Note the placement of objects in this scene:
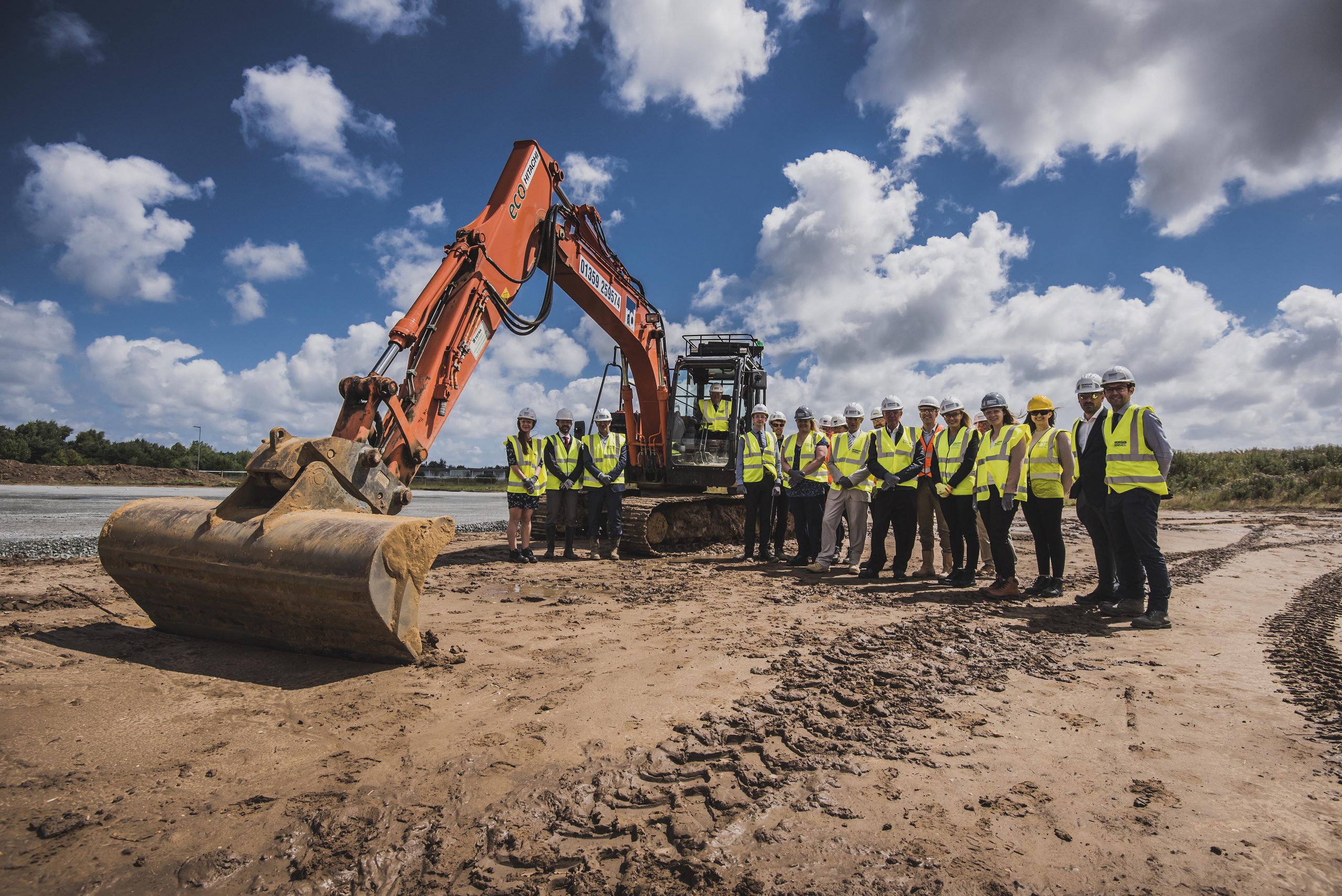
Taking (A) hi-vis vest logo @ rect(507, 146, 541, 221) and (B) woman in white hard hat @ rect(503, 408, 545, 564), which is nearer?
(A) hi-vis vest logo @ rect(507, 146, 541, 221)

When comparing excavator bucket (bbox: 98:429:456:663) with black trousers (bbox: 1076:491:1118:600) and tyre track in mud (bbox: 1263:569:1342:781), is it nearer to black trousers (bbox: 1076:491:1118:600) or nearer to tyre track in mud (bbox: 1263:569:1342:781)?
tyre track in mud (bbox: 1263:569:1342:781)

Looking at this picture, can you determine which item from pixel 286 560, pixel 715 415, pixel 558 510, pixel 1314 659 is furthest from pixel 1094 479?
pixel 286 560

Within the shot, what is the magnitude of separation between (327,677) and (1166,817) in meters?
3.60

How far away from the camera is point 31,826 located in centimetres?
210

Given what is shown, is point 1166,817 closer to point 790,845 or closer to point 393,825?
point 790,845

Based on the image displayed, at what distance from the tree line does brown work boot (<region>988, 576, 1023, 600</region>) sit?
154 feet

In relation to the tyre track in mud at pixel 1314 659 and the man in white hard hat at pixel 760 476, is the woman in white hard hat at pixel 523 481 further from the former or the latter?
the tyre track in mud at pixel 1314 659

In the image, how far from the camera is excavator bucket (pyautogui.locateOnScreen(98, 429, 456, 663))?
11.2 feet

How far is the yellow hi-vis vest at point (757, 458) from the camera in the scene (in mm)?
8172

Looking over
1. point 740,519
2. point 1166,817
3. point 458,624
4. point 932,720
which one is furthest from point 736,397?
point 1166,817

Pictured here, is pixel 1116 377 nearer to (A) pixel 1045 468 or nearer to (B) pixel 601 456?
(A) pixel 1045 468

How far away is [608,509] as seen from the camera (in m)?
8.61

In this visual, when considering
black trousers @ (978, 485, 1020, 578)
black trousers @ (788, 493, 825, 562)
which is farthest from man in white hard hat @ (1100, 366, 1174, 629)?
black trousers @ (788, 493, 825, 562)

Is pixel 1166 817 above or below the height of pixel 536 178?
below
